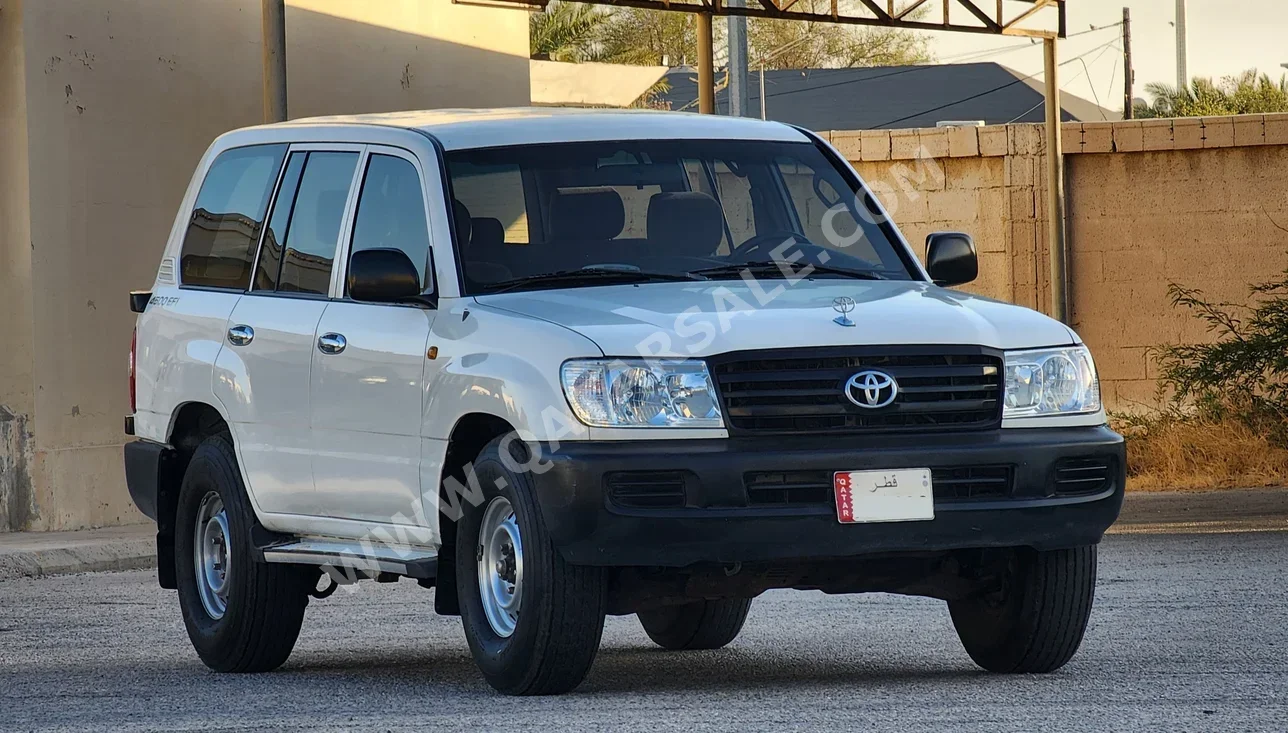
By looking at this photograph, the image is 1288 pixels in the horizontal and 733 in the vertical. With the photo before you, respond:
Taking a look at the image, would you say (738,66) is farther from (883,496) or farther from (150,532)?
(883,496)

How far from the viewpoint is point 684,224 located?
25.6 ft

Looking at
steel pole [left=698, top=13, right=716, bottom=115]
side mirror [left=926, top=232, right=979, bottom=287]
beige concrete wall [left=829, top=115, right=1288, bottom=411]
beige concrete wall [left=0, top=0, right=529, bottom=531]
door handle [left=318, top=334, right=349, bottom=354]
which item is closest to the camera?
door handle [left=318, top=334, right=349, bottom=354]

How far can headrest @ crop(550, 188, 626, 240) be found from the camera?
7.72 meters

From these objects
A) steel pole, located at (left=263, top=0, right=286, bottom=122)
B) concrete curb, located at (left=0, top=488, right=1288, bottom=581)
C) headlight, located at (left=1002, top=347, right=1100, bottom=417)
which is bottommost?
concrete curb, located at (left=0, top=488, right=1288, bottom=581)

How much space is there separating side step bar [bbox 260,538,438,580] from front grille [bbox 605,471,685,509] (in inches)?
44.0

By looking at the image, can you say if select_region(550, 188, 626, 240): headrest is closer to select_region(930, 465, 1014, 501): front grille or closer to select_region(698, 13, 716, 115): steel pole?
select_region(930, 465, 1014, 501): front grille

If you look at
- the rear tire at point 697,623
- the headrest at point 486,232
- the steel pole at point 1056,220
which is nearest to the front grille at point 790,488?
the headrest at point 486,232

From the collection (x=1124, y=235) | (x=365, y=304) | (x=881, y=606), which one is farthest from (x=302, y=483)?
(x=1124, y=235)

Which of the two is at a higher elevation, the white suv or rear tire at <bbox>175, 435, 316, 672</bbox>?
the white suv

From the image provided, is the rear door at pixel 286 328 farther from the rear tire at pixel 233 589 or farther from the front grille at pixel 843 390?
the front grille at pixel 843 390

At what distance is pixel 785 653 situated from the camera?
28.3 ft

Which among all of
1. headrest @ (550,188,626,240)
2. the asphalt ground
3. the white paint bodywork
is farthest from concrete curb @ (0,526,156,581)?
headrest @ (550,188,626,240)

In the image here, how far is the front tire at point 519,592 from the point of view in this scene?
6.62m

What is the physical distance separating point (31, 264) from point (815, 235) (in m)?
8.41
